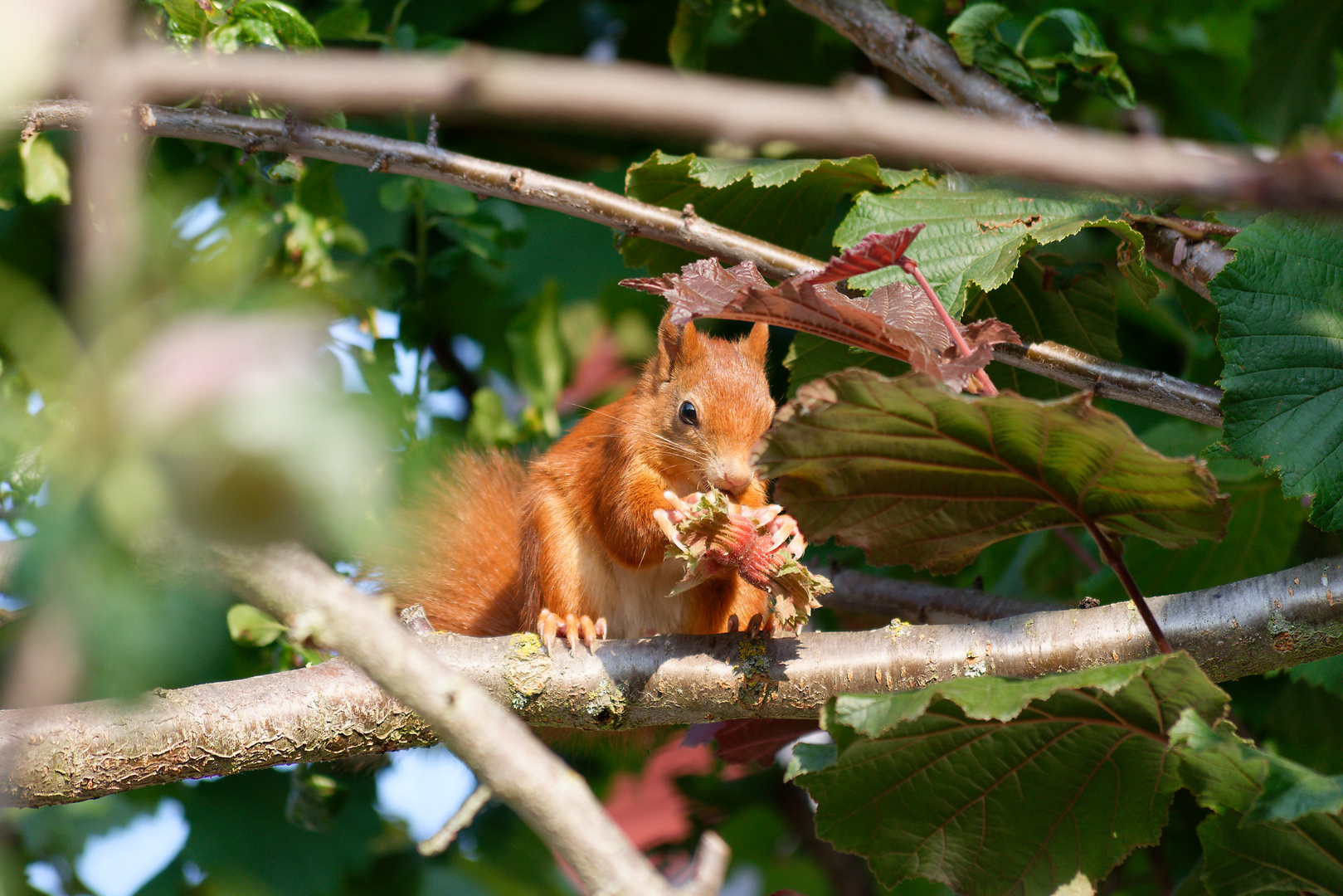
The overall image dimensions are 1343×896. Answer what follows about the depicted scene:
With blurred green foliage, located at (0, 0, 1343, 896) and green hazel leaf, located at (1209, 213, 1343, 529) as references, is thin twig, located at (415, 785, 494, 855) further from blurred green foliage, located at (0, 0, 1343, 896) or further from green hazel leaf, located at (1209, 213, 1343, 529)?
green hazel leaf, located at (1209, 213, 1343, 529)

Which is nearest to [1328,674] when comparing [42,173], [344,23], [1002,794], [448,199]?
[1002,794]

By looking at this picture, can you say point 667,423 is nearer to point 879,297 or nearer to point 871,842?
point 879,297

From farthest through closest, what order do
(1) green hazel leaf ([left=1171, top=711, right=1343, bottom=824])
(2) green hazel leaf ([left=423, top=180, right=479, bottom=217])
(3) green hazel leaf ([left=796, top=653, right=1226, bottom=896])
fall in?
(2) green hazel leaf ([left=423, top=180, right=479, bottom=217]) → (3) green hazel leaf ([left=796, top=653, right=1226, bottom=896]) → (1) green hazel leaf ([left=1171, top=711, right=1343, bottom=824])

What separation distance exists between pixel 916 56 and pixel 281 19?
124 cm

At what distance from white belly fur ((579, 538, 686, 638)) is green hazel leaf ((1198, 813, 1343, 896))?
1.07 meters

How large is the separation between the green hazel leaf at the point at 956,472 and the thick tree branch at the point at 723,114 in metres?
0.79

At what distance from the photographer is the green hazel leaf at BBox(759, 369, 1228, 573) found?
1.16m

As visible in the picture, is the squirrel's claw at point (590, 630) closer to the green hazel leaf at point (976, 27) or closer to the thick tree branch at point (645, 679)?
the thick tree branch at point (645, 679)

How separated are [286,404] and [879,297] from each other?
112cm

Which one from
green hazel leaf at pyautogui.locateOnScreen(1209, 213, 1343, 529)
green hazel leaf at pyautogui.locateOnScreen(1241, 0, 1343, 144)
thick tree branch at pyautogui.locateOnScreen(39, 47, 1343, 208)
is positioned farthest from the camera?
green hazel leaf at pyautogui.locateOnScreen(1241, 0, 1343, 144)

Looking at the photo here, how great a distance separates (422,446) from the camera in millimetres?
2301

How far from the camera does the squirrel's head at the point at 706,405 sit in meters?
2.06

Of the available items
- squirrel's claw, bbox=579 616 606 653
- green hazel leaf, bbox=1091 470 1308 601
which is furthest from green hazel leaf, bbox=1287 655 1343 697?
squirrel's claw, bbox=579 616 606 653

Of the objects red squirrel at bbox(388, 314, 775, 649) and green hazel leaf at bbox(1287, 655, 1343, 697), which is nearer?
green hazel leaf at bbox(1287, 655, 1343, 697)
